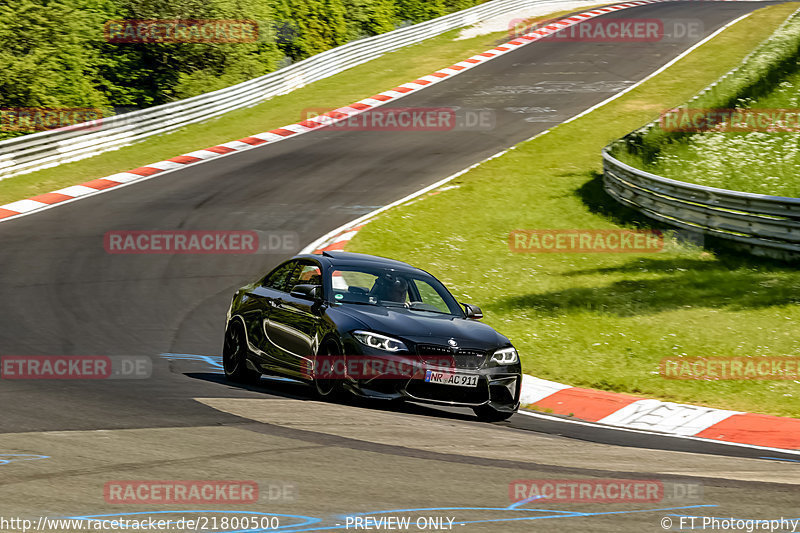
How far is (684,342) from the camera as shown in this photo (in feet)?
44.3

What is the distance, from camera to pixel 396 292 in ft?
35.6

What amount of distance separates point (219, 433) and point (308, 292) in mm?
2607

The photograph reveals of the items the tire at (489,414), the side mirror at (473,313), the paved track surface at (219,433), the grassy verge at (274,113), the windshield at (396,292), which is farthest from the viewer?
the grassy verge at (274,113)

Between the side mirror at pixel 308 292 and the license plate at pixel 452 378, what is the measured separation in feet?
5.13

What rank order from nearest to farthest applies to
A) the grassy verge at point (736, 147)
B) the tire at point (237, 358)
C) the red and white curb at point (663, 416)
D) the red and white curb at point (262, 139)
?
the red and white curb at point (663, 416) → the tire at point (237, 358) → the grassy verge at point (736, 147) → the red and white curb at point (262, 139)

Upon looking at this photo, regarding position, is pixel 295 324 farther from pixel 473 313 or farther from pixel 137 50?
pixel 137 50

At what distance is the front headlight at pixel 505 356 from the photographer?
10047mm

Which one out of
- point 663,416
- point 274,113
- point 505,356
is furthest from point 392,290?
point 274,113

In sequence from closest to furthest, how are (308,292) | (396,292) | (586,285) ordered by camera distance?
(308,292), (396,292), (586,285)

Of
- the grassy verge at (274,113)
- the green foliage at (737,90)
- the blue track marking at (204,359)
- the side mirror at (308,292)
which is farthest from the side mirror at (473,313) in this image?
the grassy verge at (274,113)

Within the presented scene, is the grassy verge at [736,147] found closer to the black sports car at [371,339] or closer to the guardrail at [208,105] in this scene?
the black sports car at [371,339]

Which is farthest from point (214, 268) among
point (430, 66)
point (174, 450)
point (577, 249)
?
point (430, 66)

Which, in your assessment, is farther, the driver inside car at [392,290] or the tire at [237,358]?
the tire at [237,358]

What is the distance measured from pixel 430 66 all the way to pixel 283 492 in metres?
34.8
